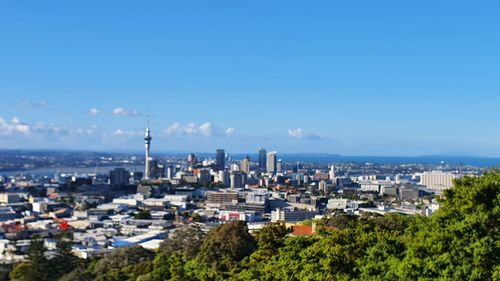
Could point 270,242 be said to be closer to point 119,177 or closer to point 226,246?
point 226,246

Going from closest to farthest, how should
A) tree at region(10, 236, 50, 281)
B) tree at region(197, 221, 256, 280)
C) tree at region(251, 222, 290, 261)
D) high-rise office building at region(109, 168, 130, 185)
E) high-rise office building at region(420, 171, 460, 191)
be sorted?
tree at region(251, 222, 290, 261) → tree at region(197, 221, 256, 280) → tree at region(10, 236, 50, 281) → high-rise office building at region(420, 171, 460, 191) → high-rise office building at region(109, 168, 130, 185)

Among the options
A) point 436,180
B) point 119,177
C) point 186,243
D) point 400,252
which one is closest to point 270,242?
point 400,252

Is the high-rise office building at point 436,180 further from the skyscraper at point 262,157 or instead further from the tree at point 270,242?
the tree at point 270,242

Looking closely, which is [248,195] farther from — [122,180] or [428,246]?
[428,246]

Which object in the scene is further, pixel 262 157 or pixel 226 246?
pixel 262 157

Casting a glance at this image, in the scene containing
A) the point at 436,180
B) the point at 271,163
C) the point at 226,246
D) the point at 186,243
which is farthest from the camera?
the point at 271,163

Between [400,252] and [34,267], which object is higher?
[400,252]

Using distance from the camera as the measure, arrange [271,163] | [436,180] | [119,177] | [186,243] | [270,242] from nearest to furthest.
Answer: [270,242]
[186,243]
[436,180]
[119,177]
[271,163]

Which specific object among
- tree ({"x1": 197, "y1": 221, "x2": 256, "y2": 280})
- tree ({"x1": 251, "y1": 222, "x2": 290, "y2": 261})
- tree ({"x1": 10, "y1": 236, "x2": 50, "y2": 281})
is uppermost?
tree ({"x1": 251, "y1": 222, "x2": 290, "y2": 261})

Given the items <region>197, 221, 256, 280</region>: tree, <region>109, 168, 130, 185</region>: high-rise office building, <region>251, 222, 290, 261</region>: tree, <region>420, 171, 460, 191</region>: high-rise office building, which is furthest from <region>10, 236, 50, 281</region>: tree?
<region>420, 171, 460, 191</region>: high-rise office building

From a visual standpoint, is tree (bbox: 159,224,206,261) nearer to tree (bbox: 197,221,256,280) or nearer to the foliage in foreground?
tree (bbox: 197,221,256,280)

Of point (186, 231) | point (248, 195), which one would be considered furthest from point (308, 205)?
point (186, 231)
